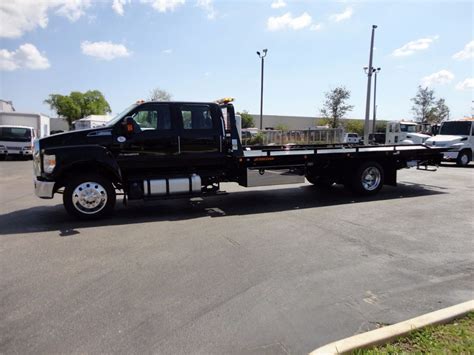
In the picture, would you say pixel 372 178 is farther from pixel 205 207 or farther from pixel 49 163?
pixel 49 163

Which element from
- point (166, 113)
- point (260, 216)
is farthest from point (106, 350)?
point (166, 113)

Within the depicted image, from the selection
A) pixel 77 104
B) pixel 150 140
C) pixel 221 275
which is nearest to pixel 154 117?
pixel 150 140

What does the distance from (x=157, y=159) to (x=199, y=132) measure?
106 centimetres

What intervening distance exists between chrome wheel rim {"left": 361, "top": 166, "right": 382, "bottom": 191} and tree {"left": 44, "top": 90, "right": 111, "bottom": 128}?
8844 centimetres

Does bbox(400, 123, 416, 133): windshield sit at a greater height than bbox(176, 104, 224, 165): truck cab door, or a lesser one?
greater

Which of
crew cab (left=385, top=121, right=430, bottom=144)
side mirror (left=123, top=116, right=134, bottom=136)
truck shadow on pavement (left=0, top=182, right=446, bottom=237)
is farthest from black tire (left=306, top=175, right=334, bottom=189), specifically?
crew cab (left=385, top=121, right=430, bottom=144)

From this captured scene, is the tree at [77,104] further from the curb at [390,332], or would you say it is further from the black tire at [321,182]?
the curb at [390,332]

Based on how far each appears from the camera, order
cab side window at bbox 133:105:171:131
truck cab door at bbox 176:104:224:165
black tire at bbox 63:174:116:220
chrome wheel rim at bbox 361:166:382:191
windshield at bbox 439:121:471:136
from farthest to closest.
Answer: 1. windshield at bbox 439:121:471:136
2. chrome wheel rim at bbox 361:166:382:191
3. truck cab door at bbox 176:104:224:165
4. cab side window at bbox 133:105:171:131
5. black tire at bbox 63:174:116:220

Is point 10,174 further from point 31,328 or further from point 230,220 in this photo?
point 31,328

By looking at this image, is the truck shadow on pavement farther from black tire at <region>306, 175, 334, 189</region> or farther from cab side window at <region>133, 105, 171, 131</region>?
cab side window at <region>133, 105, 171, 131</region>

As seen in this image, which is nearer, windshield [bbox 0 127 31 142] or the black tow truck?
the black tow truck

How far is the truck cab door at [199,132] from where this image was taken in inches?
331

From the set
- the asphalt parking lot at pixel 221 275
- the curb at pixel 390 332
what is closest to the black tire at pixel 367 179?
the asphalt parking lot at pixel 221 275

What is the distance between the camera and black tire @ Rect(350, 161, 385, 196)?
1034 centimetres
